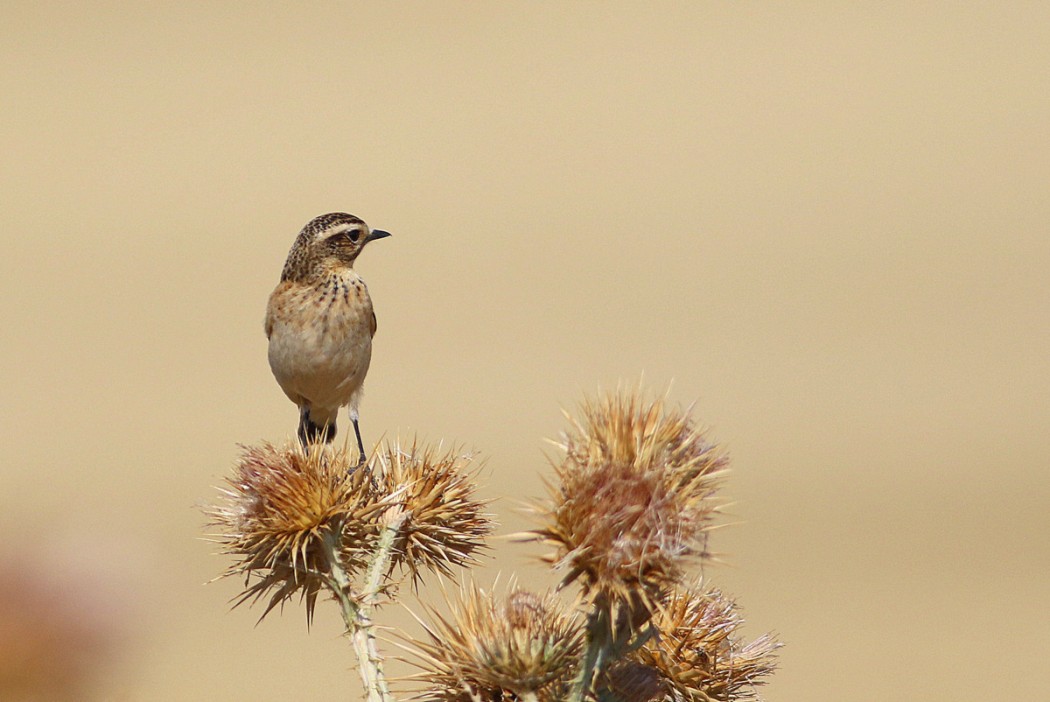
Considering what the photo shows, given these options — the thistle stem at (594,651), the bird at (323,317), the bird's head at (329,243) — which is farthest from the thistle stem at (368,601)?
the bird's head at (329,243)

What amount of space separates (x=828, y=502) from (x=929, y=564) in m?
5.67

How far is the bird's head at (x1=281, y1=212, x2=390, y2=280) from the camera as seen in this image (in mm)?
8258

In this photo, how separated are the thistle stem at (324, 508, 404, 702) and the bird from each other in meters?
3.96

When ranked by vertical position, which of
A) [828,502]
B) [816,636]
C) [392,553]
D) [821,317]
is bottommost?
[392,553]

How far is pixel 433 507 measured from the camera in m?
4.40

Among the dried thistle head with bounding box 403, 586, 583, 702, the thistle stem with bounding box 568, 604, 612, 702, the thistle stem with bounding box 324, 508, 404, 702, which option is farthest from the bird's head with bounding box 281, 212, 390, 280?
the thistle stem with bounding box 568, 604, 612, 702

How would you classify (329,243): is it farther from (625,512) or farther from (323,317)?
(625,512)

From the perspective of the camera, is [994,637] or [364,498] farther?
[994,637]

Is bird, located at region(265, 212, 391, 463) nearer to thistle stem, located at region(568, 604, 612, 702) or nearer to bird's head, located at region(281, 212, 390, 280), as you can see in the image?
bird's head, located at region(281, 212, 390, 280)

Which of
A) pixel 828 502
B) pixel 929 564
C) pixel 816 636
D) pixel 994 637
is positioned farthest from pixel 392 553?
pixel 828 502

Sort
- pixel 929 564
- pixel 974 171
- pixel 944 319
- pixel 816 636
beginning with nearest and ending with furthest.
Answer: pixel 816 636 < pixel 929 564 < pixel 944 319 < pixel 974 171

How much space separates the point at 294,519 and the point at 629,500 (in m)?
1.27

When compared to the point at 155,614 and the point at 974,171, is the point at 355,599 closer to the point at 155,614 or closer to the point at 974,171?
the point at 155,614

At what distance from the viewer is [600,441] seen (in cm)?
352
